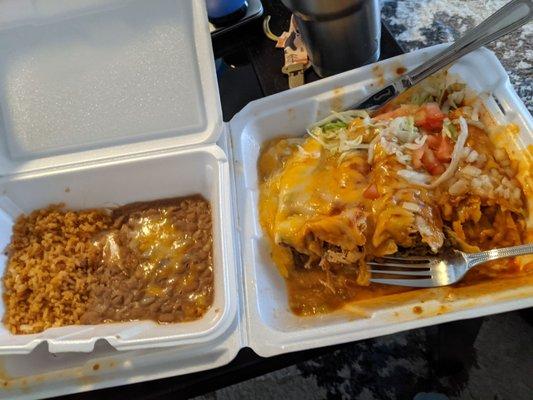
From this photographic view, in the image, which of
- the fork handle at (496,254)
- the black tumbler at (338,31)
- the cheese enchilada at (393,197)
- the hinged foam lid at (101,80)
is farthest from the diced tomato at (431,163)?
the hinged foam lid at (101,80)

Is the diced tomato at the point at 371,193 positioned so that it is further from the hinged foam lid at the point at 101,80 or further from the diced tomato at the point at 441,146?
the hinged foam lid at the point at 101,80

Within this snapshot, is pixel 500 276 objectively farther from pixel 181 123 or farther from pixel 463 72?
pixel 181 123

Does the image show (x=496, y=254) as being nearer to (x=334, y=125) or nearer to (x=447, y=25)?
(x=334, y=125)

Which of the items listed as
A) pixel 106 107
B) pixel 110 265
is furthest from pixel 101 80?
pixel 110 265

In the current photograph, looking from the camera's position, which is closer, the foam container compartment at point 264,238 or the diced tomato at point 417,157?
the foam container compartment at point 264,238

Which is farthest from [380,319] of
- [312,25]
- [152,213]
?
[312,25]

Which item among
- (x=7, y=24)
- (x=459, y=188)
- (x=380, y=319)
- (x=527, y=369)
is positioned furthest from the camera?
(x=527, y=369)
